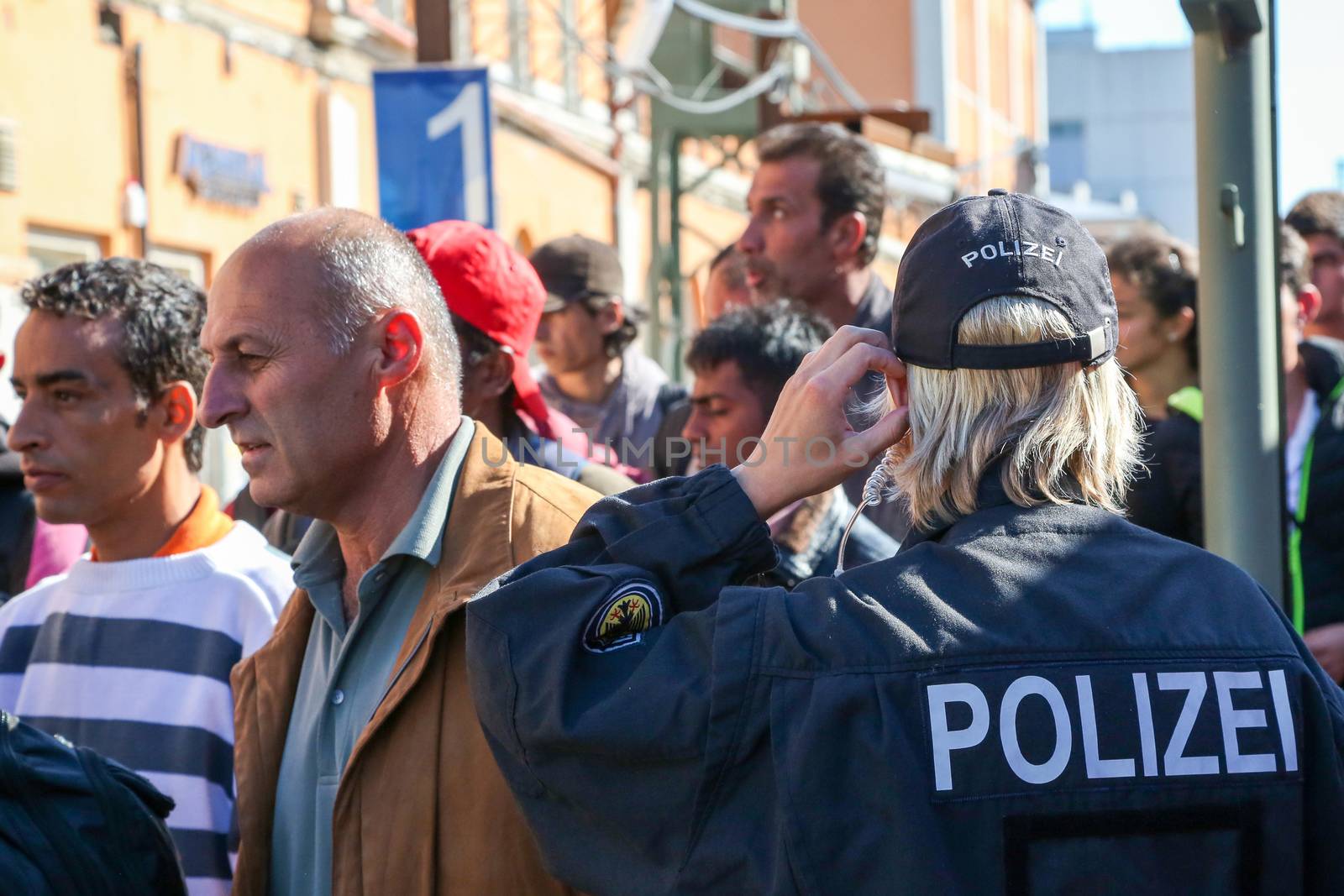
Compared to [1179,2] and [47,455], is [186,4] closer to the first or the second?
[47,455]

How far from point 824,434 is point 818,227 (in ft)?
8.68

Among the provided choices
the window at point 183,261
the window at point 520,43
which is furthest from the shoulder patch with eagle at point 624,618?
the window at point 520,43

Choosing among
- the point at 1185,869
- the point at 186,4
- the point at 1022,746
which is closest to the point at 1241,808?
the point at 1185,869

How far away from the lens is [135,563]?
119 inches

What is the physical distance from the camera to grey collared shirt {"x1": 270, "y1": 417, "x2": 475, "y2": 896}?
7.72 feet

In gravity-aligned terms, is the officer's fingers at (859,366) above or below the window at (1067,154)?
below

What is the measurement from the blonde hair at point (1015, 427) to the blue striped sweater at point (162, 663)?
1471 mm

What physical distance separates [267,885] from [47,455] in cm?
119

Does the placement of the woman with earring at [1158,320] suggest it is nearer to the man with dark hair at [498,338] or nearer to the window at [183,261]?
the man with dark hair at [498,338]

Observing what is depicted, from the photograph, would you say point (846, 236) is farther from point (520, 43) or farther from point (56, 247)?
point (520, 43)

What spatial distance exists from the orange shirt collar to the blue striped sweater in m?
0.04

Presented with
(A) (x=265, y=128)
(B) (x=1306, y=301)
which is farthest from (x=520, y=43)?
(B) (x=1306, y=301)

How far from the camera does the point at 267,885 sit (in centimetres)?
240

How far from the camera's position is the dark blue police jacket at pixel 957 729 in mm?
1687
